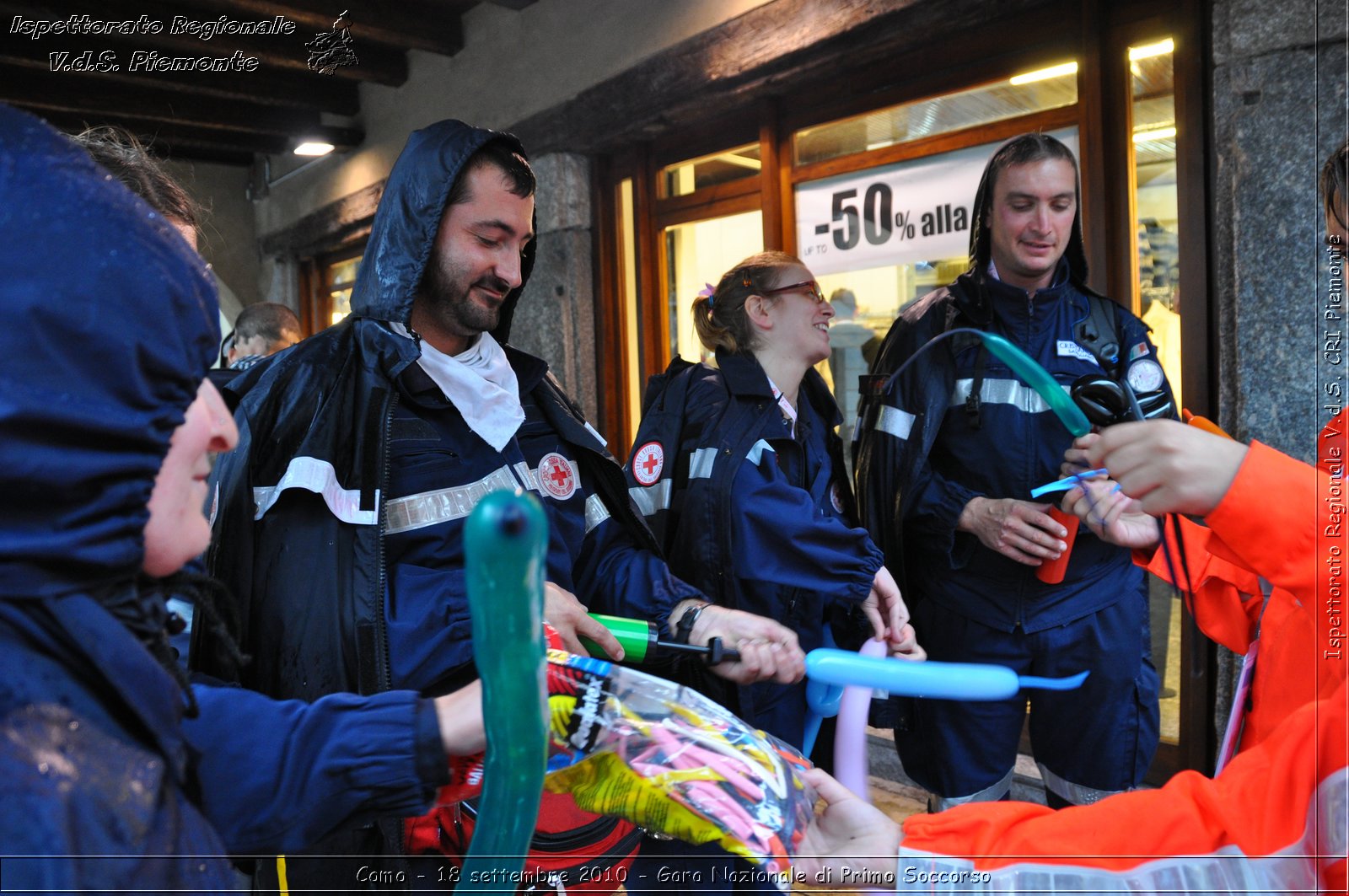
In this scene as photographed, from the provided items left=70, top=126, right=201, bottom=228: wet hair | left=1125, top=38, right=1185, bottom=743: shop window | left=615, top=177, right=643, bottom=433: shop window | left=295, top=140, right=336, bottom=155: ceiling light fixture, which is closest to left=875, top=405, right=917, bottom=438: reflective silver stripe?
left=1125, top=38, right=1185, bottom=743: shop window

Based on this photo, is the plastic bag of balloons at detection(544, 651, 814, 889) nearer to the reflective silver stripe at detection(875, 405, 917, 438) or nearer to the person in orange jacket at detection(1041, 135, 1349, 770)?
the person in orange jacket at detection(1041, 135, 1349, 770)

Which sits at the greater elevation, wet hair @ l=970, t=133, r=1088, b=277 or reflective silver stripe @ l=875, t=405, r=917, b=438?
wet hair @ l=970, t=133, r=1088, b=277

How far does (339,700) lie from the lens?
105 cm

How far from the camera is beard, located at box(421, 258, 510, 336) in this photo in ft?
6.72

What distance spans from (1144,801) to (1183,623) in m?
2.58

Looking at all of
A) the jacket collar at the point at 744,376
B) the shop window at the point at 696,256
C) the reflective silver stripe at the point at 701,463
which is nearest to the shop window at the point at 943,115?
the shop window at the point at 696,256

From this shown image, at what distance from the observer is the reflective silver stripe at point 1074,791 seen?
8.36ft

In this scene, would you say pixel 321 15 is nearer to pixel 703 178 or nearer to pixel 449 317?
pixel 703 178

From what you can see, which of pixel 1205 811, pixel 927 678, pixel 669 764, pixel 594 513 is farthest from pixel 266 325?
pixel 1205 811

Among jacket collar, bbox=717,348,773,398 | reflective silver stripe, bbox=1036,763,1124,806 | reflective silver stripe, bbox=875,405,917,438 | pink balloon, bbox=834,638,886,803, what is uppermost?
jacket collar, bbox=717,348,773,398

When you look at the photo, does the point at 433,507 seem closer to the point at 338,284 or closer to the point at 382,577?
the point at 382,577

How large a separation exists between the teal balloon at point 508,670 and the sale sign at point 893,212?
3.62m

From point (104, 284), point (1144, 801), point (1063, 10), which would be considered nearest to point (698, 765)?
point (1144, 801)

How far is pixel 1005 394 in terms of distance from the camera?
267 cm
